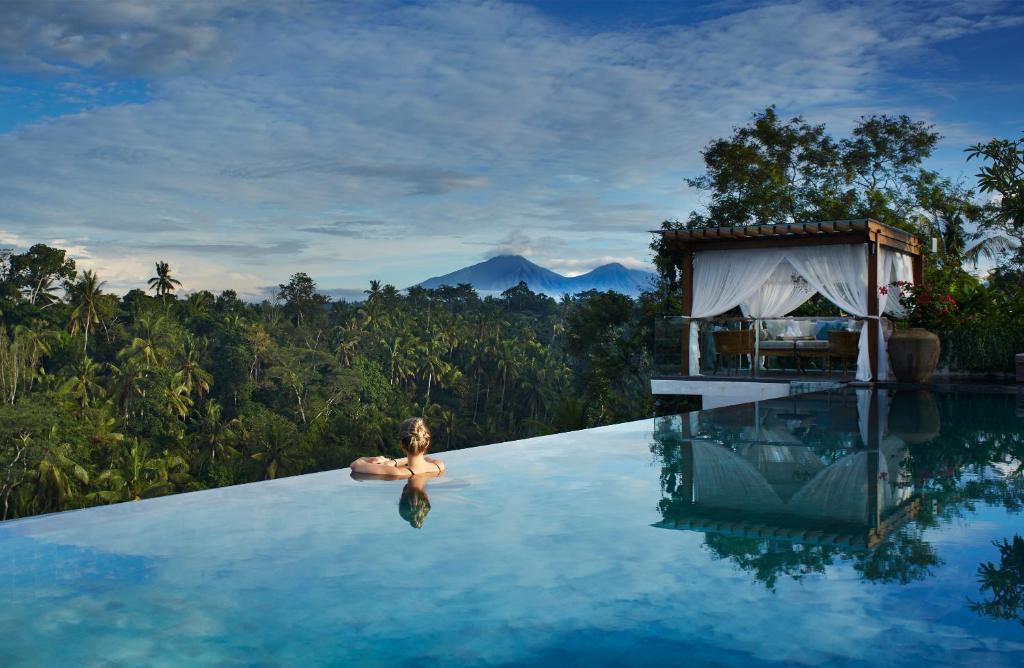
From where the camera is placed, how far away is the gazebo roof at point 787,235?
12406 mm

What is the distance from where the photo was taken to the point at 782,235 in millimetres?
13031

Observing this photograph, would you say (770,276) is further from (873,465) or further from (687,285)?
(873,465)

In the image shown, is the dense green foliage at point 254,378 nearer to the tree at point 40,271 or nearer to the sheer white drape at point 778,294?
the tree at point 40,271

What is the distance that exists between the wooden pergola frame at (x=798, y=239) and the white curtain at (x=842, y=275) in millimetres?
90

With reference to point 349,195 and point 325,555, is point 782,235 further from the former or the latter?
point 349,195

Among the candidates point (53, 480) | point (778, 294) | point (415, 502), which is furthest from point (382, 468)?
point (53, 480)

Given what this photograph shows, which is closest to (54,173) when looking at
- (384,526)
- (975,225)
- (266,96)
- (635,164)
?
(266,96)

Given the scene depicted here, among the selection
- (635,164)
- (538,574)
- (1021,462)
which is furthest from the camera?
(635,164)

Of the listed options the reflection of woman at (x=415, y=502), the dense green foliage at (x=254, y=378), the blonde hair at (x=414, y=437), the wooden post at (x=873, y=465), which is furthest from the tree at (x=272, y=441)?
the reflection of woman at (x=415, y=502)

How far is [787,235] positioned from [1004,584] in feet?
33.7

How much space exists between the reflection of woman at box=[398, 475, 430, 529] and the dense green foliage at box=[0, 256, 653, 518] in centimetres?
1759

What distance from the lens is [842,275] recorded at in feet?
42.4

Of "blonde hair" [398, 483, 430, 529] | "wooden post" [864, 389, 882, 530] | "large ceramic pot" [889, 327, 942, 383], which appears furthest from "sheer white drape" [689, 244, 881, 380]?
"blonde hair" [398, 483, 430, 529]

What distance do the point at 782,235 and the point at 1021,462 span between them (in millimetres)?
7395
